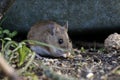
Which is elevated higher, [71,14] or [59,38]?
[71,14]

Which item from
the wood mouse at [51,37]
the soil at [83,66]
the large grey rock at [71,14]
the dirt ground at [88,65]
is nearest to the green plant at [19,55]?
the soil at [83,66]

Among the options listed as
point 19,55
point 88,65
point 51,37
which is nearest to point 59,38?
point 51,37

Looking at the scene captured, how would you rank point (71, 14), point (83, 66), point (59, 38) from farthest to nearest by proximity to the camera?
point (71, 14) < point (59, 38) < point (83, 66)

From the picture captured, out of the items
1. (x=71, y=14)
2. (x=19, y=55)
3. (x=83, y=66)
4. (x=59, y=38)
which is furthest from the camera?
(x=71, y=14)

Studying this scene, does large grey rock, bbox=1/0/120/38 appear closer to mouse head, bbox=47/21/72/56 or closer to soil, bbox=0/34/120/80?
soil, bbox=0/34/120/80

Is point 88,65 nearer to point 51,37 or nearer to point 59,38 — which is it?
point 59,38
